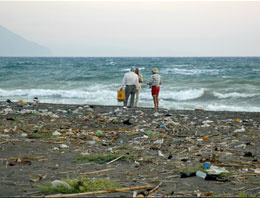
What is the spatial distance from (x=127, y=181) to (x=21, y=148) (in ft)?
7.53

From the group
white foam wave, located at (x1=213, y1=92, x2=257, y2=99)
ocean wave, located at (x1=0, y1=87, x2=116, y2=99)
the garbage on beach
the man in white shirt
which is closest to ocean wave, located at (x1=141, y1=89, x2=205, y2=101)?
white foam wave, located at (x1=213, y1=92, x2=257, y2=99)

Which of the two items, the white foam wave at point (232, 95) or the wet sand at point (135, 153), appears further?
the white foam wave at point (232, 95)

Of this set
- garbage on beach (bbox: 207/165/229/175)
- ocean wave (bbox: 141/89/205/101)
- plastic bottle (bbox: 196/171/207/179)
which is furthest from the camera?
ocean wave (bbox: 141/89/205/101)

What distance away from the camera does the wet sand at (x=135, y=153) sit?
3.65 metres

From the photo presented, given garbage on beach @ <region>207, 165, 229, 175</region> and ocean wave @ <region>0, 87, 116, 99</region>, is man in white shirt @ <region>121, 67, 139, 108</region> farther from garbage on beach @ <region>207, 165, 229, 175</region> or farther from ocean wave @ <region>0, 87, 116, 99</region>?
ocean wave @ <region>0, 87, 116, 99</region>

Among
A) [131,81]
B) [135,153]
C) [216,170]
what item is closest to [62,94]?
[131,81]

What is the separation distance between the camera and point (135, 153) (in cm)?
538

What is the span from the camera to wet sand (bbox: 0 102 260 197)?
365 centimetres

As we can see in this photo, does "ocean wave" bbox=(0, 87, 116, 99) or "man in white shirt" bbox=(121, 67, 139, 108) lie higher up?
"man in white shirt" bbox=(121, 67, 139, 108)

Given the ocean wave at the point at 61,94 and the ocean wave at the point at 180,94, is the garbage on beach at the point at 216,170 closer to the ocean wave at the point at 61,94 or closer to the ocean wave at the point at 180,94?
the ocean wave at the point at 180,94

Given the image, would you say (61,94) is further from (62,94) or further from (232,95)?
(232,95)

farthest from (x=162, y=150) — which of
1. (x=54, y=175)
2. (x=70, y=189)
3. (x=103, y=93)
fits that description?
(x=103, y=93)

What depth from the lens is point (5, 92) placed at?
22.5m

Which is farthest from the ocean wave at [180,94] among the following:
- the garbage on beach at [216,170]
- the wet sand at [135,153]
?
the garbage on beach at [216,170]
